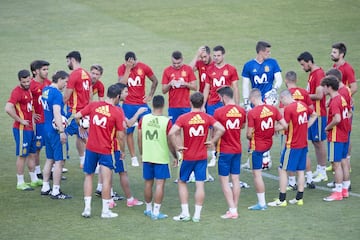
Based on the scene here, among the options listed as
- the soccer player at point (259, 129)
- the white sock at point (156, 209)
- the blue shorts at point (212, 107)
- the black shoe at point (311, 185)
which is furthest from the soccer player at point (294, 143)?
the blue shorts at point (212, 107)

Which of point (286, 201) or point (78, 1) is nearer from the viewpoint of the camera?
point (286, 201)

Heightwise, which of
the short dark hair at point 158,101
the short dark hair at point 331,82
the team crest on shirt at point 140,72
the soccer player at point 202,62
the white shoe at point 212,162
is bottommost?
the white shoe at point 212,162

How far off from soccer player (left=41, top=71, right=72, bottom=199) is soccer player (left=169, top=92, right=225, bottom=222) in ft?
8.41

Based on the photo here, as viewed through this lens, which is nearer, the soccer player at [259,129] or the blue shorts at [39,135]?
the soccer player at [259,129]

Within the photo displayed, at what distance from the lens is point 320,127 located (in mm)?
16844

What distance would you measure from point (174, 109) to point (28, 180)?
339 cm

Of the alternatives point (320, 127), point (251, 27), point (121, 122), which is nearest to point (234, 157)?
point (121, 122)

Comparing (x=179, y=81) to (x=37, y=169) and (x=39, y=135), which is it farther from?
(x=37, y=169)

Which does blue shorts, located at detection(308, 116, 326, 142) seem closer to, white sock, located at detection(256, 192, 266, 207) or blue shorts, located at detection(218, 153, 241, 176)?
white sock, located at detection(256, 192, 266, 207)

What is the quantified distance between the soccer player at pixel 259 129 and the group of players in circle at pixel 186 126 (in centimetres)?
2

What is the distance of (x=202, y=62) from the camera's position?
17828 millimetres

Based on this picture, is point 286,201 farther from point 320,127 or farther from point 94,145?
point 94,145

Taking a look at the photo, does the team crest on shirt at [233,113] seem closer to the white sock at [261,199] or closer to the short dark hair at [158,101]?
the short dark hair at [158,101]

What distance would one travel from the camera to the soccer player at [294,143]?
14.7m
